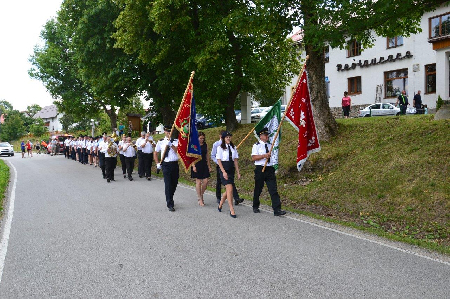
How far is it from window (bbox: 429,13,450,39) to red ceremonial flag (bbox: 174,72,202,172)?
23.3 m

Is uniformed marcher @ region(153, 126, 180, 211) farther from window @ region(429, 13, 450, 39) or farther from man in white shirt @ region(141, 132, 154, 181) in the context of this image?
window @ region(429, 13, 450, 39)

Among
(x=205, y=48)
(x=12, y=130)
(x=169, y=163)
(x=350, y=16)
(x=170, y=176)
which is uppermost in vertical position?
Result: (x=205, y=48)

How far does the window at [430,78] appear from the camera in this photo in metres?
29.3

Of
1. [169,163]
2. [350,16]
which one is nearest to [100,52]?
[169,163]

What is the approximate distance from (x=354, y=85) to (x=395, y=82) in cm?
420

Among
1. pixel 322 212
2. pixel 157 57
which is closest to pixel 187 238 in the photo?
pixel 322 212

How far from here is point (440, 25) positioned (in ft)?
92.8

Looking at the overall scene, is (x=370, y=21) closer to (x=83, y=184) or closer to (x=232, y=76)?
(x=232, y=76)

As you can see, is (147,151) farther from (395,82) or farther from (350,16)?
(395,82)

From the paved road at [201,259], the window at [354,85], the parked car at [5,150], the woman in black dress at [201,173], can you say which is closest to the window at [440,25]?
the window at [354,85]

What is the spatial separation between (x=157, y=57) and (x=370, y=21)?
9.77 metres

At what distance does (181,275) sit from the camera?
205 inches

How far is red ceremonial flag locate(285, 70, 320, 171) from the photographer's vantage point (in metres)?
8.98

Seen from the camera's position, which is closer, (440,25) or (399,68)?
(440,25)
